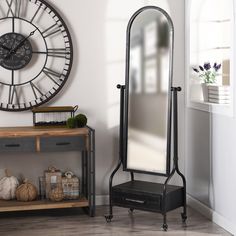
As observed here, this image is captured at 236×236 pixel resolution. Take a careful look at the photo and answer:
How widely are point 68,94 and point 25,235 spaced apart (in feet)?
4.71

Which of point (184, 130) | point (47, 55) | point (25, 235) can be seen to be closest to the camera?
point (25, 235)

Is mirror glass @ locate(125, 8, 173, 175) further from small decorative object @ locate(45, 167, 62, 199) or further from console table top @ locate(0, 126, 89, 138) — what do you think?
small decorative object @ locate(45, 167, 62, 199)

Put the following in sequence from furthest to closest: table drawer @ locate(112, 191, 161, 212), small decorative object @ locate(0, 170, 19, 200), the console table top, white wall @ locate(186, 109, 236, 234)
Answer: small decorative object @ locate(0, 170, 19, 200) < the console table top < table drawer @ locate(112, 191, 161, 212) < white wall @ locate(186, 109, 236, 234)

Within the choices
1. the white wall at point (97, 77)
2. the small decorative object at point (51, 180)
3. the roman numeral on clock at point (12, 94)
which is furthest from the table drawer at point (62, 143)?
the roman numeral on clock at point (12, 94)

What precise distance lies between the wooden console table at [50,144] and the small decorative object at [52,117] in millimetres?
102

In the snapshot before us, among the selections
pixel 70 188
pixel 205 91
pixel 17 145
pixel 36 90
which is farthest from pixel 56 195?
pixel 205 91

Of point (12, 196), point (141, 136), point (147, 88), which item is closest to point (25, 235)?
point (12, 196)

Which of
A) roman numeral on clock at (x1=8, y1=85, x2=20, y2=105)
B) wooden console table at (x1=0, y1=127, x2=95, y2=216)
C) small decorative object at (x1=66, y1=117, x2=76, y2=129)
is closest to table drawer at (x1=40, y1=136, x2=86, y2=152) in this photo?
wooden console table at (x1=0, y1=127, x2=95, y2=216)

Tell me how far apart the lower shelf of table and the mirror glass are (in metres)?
0.57

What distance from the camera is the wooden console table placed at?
462 cm

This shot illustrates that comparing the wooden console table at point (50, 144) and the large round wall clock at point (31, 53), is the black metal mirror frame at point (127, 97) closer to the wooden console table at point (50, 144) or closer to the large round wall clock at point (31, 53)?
the wooden console table at point (50, 144)

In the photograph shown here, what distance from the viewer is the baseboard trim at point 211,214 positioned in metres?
4.37

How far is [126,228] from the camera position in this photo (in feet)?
14.8

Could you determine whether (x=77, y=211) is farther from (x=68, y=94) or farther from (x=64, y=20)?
(x=64, y=20)
